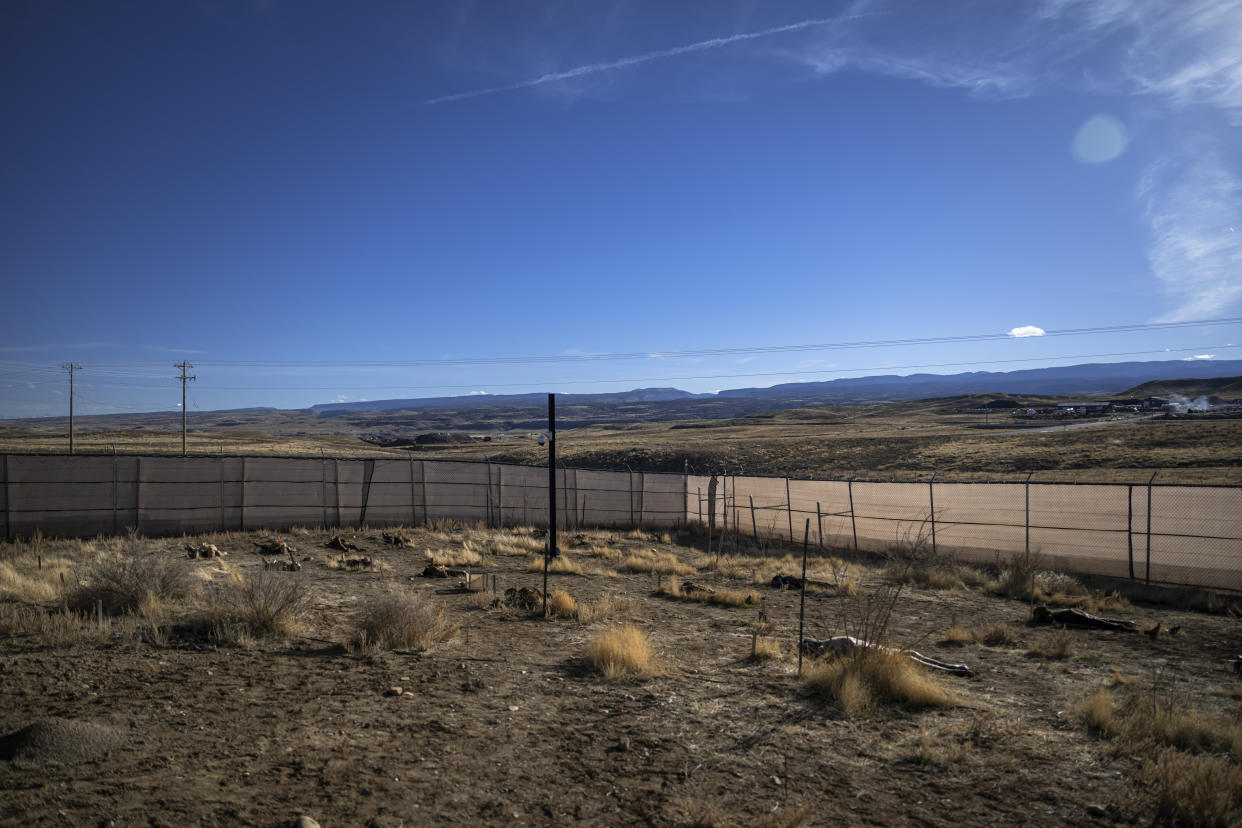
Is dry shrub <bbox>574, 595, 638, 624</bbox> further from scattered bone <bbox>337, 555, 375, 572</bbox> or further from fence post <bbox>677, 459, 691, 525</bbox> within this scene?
fence post <bbox>677, 459, 691, 525</bbox>

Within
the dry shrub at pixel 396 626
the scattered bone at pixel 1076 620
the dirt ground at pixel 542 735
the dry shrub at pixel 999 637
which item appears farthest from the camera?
the scattered bone at pixel 1076 620

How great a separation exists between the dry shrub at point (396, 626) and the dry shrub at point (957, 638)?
7624 mm

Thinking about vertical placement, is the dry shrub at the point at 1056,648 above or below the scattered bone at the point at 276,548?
above

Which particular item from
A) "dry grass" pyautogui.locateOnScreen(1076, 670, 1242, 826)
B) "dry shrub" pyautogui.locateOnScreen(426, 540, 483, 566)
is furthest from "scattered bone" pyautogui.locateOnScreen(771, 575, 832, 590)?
"dry grass" pyautogui.locateOnScreen(1076, 670, 1242, 826)

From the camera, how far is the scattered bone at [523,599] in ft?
41.9

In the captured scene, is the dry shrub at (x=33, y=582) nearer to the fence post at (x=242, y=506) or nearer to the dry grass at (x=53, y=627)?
the dry grass at (x=53, y=627)

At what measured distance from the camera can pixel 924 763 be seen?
622cm

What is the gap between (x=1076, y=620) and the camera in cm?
1269

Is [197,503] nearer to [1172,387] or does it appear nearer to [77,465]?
[77,465]

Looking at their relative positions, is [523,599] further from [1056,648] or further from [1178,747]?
[1178,747]

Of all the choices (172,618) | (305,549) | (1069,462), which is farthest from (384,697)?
(1069,462)

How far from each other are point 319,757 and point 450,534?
764 inches

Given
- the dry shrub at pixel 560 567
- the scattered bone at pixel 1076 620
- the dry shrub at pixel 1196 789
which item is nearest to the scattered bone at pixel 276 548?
the dry shrub at pixel 560 567

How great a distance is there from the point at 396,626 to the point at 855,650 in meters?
5.75
